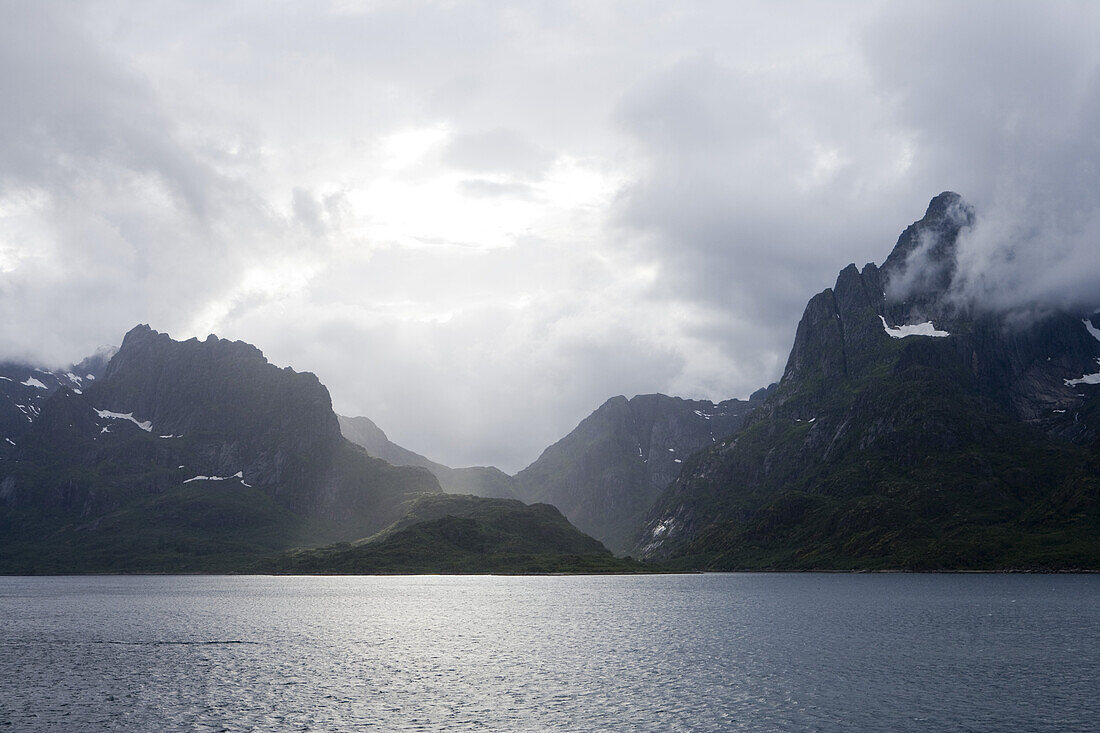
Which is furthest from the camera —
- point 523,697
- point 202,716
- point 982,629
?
point 982,629

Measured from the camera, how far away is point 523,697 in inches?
3438

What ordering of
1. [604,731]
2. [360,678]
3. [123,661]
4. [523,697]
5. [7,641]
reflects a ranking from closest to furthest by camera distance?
[604,731]
[523,697]
[360,678]
[123,661]
[7,641]

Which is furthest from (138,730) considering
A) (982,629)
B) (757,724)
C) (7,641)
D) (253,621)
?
(982,629)

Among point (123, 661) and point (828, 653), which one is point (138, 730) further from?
point (828, 653)

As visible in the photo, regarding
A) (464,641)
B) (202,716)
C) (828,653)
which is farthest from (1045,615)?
(202,716)

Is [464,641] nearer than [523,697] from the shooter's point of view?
No

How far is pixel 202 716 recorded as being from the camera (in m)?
78.1

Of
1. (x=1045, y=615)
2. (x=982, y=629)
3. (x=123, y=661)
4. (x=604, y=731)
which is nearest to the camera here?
(x=604, y=731)

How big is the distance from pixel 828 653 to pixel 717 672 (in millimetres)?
26233

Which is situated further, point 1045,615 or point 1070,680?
point 1045,615

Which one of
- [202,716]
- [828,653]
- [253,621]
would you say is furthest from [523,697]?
[253,621]

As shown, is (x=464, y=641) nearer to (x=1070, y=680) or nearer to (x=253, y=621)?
(x=253, y=621)

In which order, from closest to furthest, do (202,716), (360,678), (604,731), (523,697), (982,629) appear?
(604,731) < (202,716) < (523,697) < (360,678) < (982,629)

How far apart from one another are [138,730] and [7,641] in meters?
86.3
